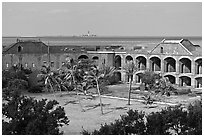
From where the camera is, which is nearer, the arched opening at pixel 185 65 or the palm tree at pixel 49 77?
the palm tree at pixel 49 77

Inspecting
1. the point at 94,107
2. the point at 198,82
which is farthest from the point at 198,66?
the point at 94,107

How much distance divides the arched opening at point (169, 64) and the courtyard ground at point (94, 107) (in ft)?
22.5

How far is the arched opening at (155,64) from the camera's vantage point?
1759 inches

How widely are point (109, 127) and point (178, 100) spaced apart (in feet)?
71.9

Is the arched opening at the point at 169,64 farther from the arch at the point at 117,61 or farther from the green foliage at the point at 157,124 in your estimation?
the green foliage at the point at 157,124

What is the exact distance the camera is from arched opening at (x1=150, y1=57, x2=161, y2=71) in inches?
1759

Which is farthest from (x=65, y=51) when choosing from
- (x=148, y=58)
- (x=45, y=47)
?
(x=148, y=58)

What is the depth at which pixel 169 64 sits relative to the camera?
1727 inches

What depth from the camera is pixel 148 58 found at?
44.5 meters

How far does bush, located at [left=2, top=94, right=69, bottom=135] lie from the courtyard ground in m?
8.42

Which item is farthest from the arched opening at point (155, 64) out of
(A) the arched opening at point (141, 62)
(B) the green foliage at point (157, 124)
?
(B) the green foliage at point (157, 124)

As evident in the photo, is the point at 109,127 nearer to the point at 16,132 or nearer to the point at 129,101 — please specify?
the point at 16,132

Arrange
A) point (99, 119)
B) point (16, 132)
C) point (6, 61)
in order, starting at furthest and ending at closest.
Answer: point (6, 61), point (99, 119), point (16, 132)

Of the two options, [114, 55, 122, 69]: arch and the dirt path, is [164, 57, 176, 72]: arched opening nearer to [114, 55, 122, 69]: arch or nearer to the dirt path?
[114, 55, 122, 69]: arch
